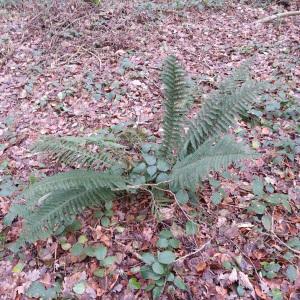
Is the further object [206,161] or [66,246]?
[66,246]

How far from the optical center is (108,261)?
2.51 meters

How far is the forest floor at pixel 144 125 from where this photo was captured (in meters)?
2.46

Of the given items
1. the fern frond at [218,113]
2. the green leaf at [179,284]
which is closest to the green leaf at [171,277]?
the green leaf at [179,284]

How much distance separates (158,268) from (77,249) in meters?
0.63

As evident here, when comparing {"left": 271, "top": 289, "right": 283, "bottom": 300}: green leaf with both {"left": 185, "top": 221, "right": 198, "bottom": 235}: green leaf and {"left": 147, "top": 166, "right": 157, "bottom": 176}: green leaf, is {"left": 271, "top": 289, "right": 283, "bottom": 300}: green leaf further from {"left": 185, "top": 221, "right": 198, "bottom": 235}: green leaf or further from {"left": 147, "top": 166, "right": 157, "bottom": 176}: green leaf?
{"left": 147, "top": 166, "right": 157, "bottom": 176}: green leaf

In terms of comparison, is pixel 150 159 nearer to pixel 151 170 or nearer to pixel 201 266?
pixel 151 170

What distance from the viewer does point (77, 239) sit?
2701mm

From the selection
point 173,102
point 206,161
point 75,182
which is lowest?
point 75,182

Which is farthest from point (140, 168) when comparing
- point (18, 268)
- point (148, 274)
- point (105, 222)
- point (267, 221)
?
point (18, 268)

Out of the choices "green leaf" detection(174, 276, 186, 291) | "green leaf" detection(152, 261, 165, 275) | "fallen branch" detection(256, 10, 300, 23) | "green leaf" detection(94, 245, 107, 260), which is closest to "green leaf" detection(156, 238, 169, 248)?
"green leaf" detection(152, 261, 165, 275)

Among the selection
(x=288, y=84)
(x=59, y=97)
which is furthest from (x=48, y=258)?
(x=288, y=84)

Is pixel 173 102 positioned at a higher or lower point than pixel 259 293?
higher

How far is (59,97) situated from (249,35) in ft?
10.7

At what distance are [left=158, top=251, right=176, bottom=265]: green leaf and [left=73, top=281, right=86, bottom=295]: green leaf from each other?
55cm
